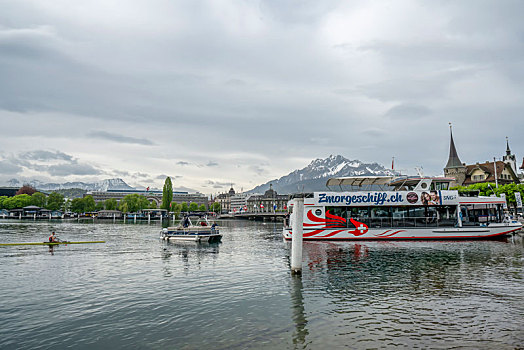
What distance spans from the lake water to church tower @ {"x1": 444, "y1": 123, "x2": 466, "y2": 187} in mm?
123007

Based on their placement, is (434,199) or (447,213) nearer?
(434,199)

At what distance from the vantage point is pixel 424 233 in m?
46.3

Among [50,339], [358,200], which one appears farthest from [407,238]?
[50,339]

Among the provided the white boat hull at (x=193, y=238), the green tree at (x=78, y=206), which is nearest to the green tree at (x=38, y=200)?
the green tree at (x=78, y=206)

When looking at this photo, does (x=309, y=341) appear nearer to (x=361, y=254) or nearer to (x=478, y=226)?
(x=361, y=254)

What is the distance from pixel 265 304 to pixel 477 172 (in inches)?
5450

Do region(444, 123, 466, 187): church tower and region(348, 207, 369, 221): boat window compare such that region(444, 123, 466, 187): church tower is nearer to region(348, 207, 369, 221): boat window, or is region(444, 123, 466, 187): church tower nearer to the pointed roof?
the pointed roof

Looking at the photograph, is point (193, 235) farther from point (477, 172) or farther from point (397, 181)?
point (477, 172)

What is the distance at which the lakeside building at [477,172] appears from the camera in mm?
125062

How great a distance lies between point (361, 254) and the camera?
3381 centimetres

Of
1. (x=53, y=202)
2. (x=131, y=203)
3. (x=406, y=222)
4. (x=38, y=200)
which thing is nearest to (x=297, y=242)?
(x=406, y=222)

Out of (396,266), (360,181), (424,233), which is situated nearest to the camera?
(396,266)

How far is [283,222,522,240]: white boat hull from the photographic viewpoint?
4597 centimetres

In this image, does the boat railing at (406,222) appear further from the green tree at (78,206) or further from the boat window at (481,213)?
the green tree at (78,206)
